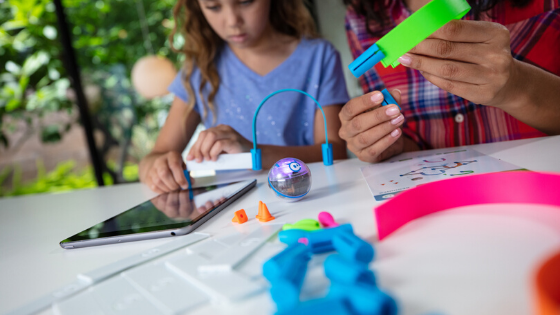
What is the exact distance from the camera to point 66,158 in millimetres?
2943

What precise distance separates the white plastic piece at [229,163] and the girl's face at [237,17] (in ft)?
1.51

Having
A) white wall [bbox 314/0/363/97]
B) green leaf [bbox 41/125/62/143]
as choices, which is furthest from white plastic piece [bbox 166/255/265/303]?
green leaf [bbox 41/125/62/143]

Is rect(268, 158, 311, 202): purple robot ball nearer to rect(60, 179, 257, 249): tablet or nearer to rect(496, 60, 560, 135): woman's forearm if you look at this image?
rect(60, 179, 257, 249): tablet

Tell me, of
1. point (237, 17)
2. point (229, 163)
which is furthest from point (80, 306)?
point (237, 17)

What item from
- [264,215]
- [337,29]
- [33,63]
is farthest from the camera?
[33,63]

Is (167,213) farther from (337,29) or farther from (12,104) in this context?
(12,104)

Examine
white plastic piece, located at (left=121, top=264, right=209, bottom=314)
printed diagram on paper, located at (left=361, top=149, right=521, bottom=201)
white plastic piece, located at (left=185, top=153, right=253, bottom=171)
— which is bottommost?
printed diagram on paper, located at (left=361, top=149, right=521, bottom=201)

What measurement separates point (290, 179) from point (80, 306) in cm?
32

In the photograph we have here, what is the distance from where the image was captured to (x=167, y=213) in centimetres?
63

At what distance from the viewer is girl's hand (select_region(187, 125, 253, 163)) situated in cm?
88

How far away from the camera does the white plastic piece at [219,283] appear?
33cm

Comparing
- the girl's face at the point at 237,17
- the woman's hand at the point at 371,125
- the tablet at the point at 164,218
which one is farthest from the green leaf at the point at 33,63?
the woman's hand at the point at 371,125

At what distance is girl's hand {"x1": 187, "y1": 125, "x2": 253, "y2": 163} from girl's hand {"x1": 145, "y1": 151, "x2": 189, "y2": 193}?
4 cm

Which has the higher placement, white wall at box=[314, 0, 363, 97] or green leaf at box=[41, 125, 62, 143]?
white wall at box=[314, 0, 363, 97]
